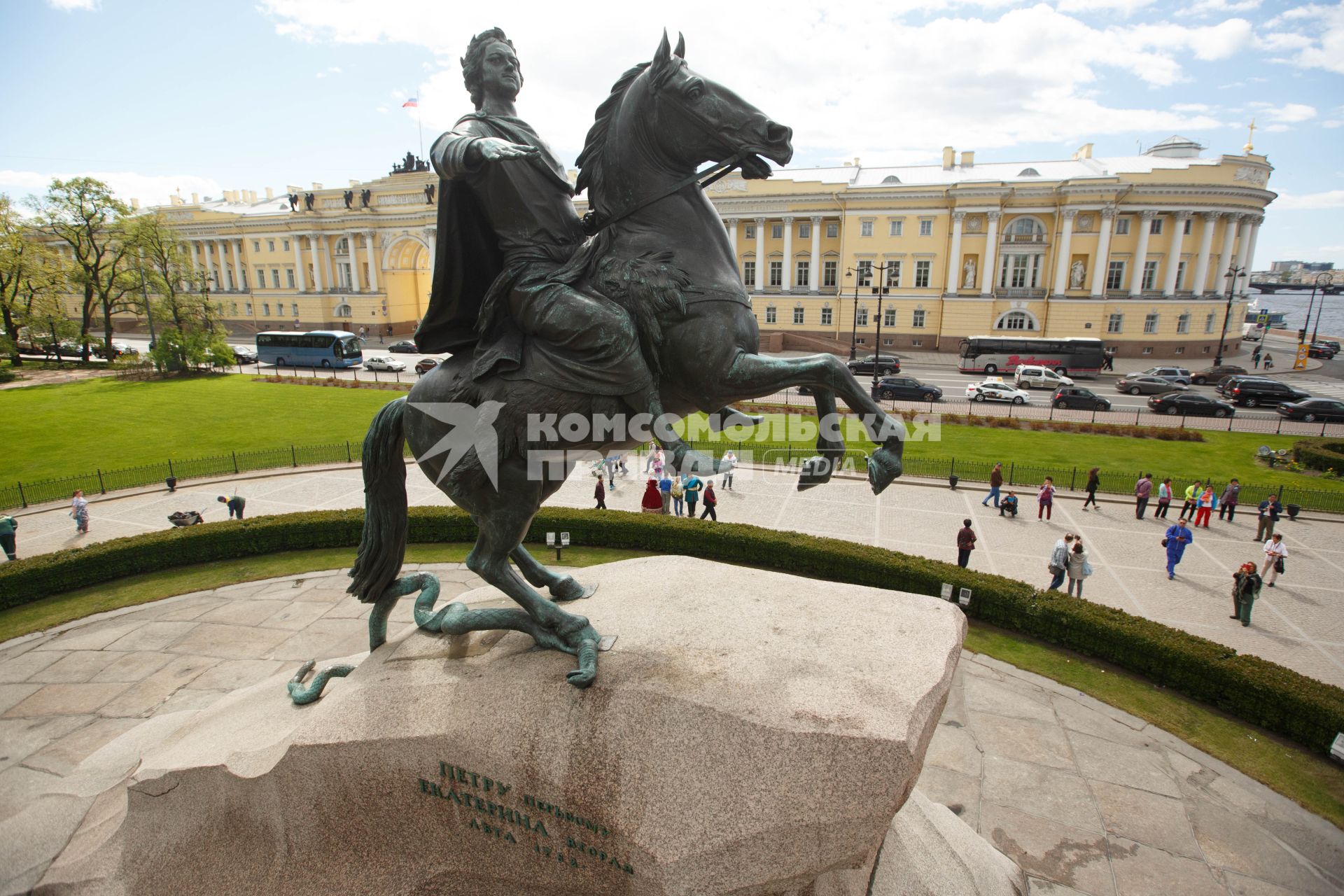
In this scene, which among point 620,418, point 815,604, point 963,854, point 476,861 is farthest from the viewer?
point 815,604

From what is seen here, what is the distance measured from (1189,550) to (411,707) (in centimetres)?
1748

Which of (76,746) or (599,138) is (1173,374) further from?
(76,746)

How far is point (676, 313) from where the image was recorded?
4.98 meters

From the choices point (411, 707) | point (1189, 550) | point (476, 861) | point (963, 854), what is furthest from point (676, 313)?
point (1189, 550)

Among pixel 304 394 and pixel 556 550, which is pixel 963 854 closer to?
pixel 556 550

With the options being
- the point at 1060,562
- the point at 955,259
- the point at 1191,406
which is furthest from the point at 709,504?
the point at 955,259

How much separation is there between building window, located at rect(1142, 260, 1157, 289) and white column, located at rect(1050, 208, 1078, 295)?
5655mm

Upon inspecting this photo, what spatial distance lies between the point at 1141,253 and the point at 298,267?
74.4 metres

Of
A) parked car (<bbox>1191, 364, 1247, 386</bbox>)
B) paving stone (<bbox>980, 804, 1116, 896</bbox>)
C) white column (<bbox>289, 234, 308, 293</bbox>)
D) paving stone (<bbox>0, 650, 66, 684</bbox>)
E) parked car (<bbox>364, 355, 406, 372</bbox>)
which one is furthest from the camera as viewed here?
white column (<bbox>289, 234, 308, 293</bbox>)

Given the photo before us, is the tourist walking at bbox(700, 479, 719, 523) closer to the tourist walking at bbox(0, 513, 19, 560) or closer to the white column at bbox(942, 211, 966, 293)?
the tourist walking at bbox(0, 513, 19, 560)

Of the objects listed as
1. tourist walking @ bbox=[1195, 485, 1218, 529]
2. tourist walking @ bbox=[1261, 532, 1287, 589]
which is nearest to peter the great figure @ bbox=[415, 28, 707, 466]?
tourist walking @ bbox=[1261, 532, 1287, 589]

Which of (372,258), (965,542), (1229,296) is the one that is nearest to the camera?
(965,542)

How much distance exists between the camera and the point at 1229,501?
18000 mm

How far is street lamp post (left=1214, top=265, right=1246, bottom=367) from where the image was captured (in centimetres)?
4593
